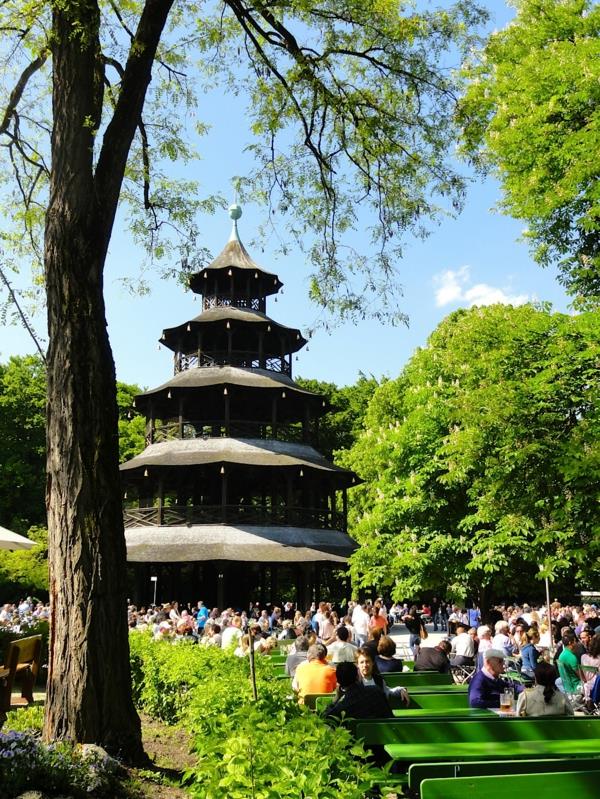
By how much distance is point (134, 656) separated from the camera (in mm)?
13836

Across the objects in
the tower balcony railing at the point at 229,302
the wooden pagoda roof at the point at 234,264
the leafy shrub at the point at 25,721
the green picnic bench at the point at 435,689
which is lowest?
the leafy shrub at the point at 25,721

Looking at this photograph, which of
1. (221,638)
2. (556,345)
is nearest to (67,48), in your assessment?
(556,345)

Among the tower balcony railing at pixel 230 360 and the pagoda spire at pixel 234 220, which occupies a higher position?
the pagoda spire at pixel 234 220

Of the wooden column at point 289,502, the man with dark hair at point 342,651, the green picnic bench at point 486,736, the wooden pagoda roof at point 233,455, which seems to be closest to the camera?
the green picnic bench at point 486,736

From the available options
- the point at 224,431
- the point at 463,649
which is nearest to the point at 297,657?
the point at 463,649

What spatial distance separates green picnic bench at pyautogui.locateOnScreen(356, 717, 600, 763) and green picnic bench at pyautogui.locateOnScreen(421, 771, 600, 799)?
1192 mm

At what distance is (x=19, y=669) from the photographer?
12.2 meters

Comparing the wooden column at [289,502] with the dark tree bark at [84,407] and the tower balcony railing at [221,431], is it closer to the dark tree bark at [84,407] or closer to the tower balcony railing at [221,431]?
the tower balcony railing at [221,431]

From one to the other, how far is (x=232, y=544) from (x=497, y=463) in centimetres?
1685

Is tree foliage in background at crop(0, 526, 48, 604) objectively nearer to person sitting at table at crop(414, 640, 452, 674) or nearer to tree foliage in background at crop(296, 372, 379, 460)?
tree foliage in background at crop(296, 372, 379, 460)

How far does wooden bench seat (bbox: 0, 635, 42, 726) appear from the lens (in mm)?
9477

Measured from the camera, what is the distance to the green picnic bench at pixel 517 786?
3926mm

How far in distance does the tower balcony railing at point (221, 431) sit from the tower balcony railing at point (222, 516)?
137 inches

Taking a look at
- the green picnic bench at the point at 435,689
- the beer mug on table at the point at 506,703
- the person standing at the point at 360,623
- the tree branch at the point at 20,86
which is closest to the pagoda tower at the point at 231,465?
the person standing at the point at 360,623
